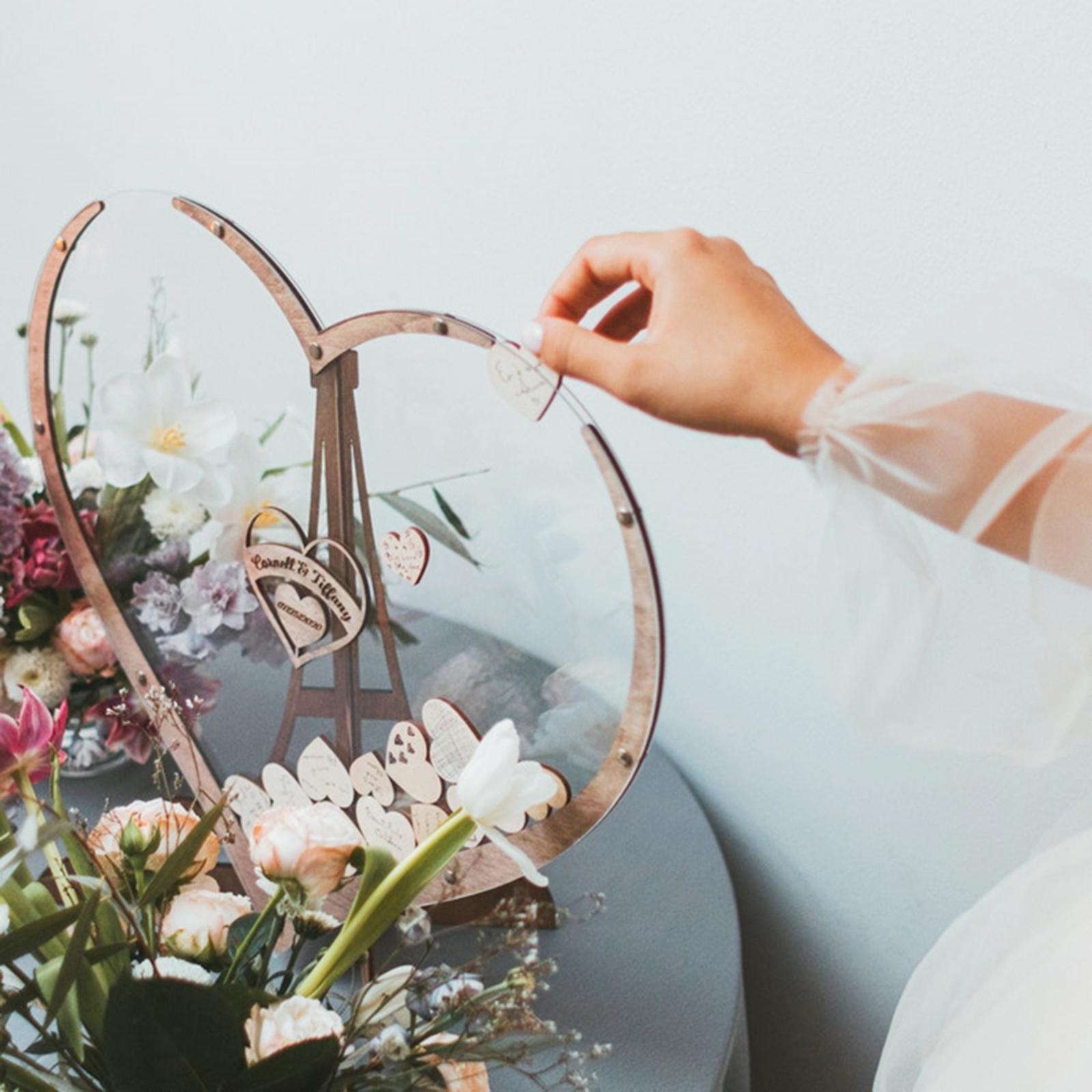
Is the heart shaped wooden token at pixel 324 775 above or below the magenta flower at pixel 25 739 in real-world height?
below

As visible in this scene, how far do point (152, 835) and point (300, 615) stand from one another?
0.20 metres

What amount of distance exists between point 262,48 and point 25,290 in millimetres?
545

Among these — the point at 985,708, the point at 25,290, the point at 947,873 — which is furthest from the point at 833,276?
the point at 25,290

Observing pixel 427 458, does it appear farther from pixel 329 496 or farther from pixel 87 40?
pixel 87 40

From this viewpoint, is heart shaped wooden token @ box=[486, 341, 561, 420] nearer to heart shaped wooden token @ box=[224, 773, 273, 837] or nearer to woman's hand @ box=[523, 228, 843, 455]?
woman's hand @ box=[523, 228, 843, 455]

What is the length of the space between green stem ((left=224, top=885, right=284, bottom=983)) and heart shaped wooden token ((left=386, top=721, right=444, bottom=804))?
0.15 metres

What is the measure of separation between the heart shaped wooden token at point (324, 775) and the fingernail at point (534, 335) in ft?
1.03

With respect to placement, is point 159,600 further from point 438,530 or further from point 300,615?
point 438,530

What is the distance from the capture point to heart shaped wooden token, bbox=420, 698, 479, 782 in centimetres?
73

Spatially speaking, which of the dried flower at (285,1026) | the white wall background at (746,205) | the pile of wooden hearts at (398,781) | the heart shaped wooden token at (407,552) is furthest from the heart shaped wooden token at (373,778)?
the white wall background at (746,205)

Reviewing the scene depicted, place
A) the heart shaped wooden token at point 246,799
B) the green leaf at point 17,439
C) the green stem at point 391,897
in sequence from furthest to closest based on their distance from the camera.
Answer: the green leaf at point 17,439 → the heart shaped wooden token at point 246,799 → the green stem at point 391,897

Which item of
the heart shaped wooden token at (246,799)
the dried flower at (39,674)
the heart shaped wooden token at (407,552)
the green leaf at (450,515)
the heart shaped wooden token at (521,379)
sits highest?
the heart shaped wooden token at (521,379)

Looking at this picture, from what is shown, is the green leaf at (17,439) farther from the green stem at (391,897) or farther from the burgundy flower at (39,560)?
the green stem at (391,897)

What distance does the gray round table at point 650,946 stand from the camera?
2.58ft
